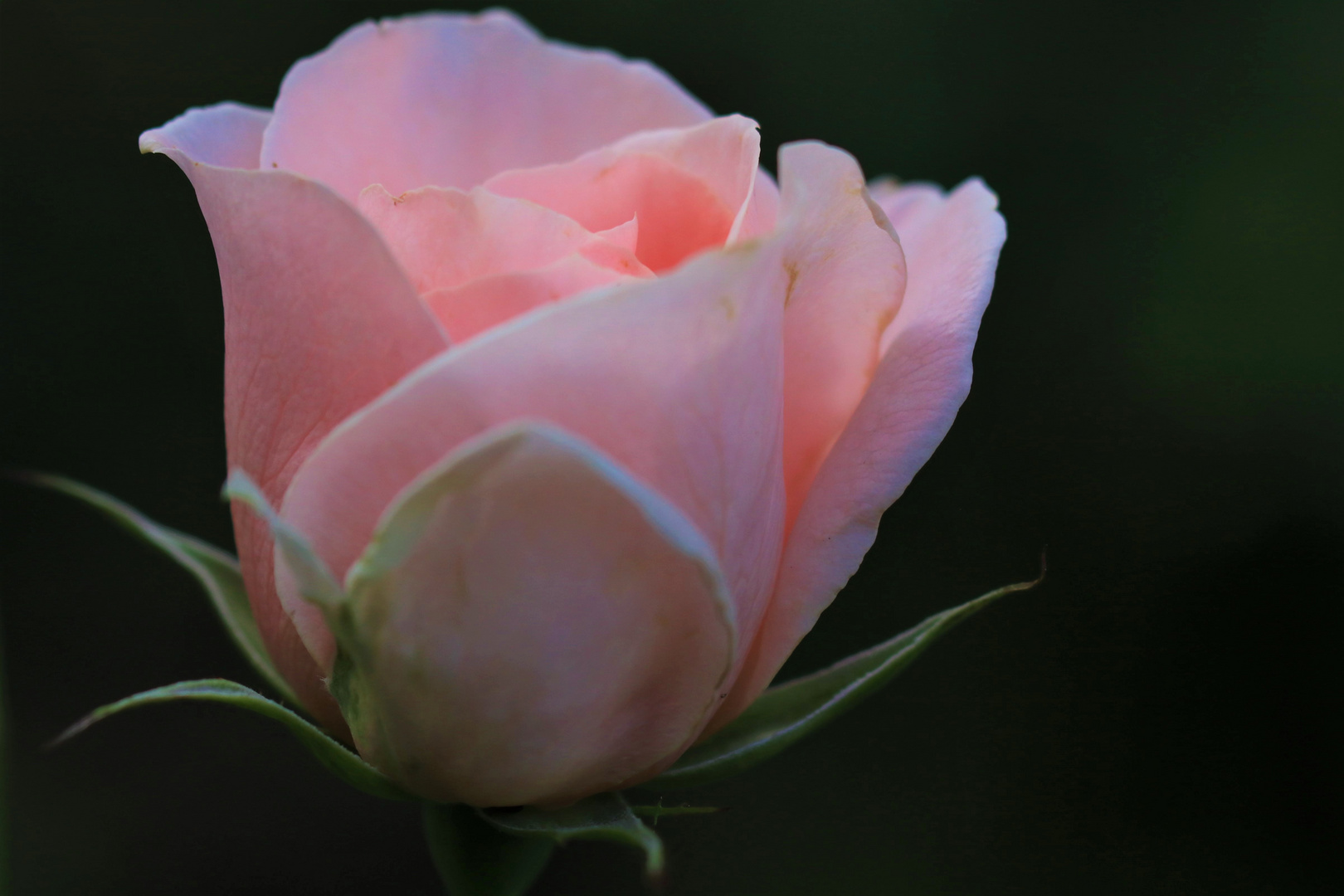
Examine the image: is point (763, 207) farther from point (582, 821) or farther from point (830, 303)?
point (582, 821)

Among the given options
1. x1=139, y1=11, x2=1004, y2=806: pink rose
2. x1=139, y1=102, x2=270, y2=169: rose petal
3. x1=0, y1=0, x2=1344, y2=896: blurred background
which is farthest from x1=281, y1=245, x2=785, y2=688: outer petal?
x1=0, y1=0, x2=1344, y2=896: blurred background

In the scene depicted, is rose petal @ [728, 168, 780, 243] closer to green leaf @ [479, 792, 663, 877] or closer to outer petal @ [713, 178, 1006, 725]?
outer petal @ [713, 178, 1006, 725]

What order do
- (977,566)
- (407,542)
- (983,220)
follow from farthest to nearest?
(977,566) → (983,220) → (407,542)

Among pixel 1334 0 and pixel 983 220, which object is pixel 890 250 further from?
pixel 1334 0

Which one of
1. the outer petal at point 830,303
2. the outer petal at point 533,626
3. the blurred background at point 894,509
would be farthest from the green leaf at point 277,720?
the blurred background at point 894,509

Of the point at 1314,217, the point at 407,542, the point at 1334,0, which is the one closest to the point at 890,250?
the point at 407,542

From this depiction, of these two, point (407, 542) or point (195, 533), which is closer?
point (407, 542)

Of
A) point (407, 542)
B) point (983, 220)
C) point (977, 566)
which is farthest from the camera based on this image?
point (977, 566)

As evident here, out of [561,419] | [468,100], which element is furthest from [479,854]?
[468,100]

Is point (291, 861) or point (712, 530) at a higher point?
point (712, 530)
